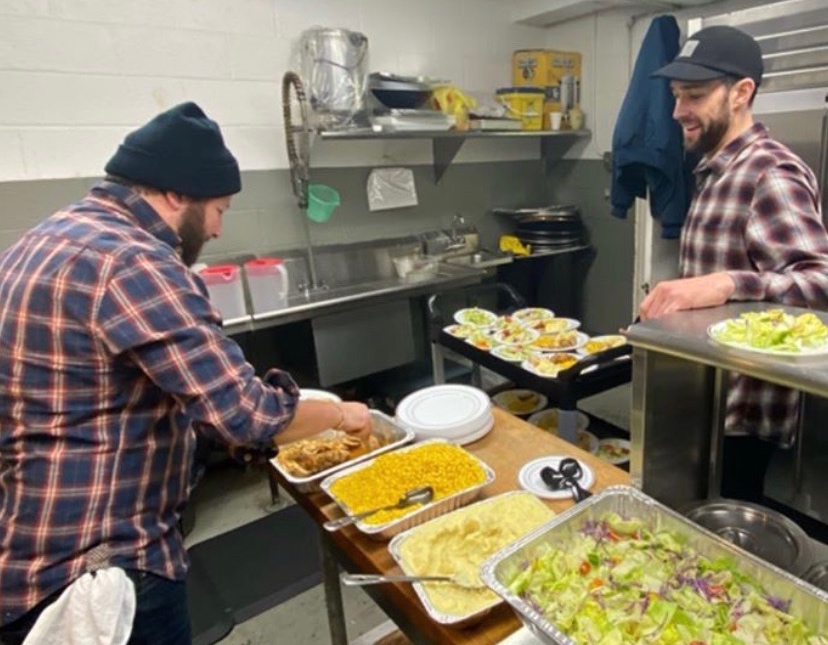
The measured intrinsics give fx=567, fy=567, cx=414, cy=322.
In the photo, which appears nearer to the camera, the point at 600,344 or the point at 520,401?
the point at 600,344

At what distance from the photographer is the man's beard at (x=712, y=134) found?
1599mm

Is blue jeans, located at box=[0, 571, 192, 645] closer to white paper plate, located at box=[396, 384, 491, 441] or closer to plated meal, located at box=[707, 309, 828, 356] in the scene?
white paper plate, located at box=[396, 384, 491, 441]

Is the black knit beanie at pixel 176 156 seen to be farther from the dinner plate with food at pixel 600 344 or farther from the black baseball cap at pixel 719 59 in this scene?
the dinner plate with food at pixel 600 344

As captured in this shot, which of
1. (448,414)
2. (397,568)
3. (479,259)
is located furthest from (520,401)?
(397,568)

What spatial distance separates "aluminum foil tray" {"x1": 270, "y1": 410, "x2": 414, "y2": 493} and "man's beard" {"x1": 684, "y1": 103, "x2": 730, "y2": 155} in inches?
46.9

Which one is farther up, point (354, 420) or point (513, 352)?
point (354, 420)

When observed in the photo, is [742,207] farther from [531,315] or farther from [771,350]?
[531,315]

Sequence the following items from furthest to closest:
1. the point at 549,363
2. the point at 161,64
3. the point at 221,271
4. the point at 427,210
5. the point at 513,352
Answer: the point at 427,210, the point at 161,64, the point at 221,271, the point at 513,352, the point at 549,363

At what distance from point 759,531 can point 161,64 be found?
296 centimetres

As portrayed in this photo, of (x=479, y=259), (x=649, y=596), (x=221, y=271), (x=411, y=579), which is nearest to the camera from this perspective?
(x=649, y=596)

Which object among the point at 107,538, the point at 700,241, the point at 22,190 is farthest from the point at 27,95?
the point at 700,241

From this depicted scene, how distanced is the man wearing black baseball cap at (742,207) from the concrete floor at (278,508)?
924 mm

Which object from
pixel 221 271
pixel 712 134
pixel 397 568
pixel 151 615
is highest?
pixel 712 134

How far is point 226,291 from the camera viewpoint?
100 inches
